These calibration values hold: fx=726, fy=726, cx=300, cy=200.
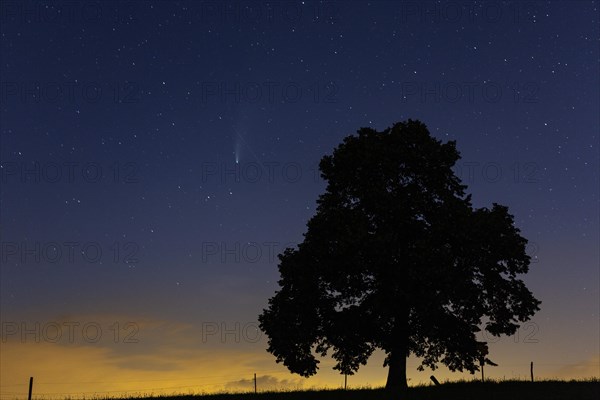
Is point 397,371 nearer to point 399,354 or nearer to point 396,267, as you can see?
point 399,354

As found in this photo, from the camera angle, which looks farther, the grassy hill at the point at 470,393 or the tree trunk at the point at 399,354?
the tree trunk at the point at 399,354

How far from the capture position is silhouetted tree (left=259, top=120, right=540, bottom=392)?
38.4 meters

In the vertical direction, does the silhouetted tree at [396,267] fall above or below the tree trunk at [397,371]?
above

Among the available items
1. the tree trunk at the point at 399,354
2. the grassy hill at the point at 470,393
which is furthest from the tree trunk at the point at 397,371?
the grassy hill at the point at 470,393

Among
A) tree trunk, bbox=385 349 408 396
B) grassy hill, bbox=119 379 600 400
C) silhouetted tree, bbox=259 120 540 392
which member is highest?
silhouetted tree, bbox=259 120 540 392

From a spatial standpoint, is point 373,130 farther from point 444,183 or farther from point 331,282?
point 331,282

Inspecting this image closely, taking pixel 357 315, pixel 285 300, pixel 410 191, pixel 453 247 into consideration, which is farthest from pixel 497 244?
pixel 285 300

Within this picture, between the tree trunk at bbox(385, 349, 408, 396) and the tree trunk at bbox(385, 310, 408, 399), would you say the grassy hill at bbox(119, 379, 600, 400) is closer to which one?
the tree trunk at bbox(385, 349, 408, 396)

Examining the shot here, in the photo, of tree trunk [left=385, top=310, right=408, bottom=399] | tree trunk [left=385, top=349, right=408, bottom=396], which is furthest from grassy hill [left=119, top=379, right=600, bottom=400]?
tree trunk [left=385, top=310, right=408, bottom=399]

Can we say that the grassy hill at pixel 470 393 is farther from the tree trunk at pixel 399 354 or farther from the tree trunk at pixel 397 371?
the tree trunk at pixel 399 354

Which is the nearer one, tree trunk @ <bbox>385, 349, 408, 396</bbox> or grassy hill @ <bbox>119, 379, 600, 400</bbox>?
grassy hill @ <bbox>119, 379, 600, 400</bbox>

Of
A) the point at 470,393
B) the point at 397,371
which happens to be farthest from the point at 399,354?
the point at 470,393

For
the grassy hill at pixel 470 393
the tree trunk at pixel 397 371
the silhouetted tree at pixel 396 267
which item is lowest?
the grassy hill at pixel 470 393

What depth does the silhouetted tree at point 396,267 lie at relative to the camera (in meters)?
38.4
